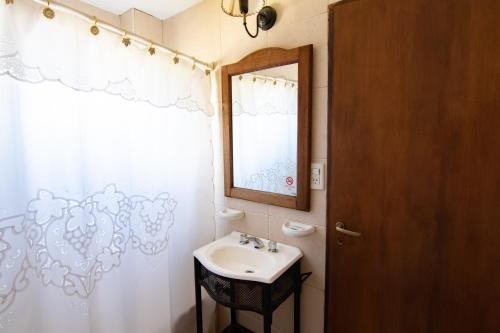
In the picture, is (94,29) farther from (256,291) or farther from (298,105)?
(256,291)

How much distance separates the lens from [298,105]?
1318mm

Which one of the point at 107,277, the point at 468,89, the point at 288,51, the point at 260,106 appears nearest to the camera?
the point at 468,89

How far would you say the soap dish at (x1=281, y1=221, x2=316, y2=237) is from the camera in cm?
132

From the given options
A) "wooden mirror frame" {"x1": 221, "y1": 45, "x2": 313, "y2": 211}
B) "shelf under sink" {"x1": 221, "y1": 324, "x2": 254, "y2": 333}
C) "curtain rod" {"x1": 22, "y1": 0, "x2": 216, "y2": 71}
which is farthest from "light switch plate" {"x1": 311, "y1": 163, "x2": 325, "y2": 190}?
"shelf under sink" {"x1": 221, "y1": 324, "x2": 254, "y2": 333}

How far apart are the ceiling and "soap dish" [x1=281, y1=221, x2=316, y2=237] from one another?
5.10 feet

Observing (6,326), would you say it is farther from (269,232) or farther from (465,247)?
(465,247)

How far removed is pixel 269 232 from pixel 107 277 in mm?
869

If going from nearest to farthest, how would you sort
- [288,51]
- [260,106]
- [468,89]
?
[468,89]
[288,51]
[260,106]

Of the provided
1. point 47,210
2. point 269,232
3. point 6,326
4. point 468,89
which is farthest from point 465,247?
point 6,326

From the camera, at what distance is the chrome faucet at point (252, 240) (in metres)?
1.51

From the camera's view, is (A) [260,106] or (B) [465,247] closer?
(B) [465,247]

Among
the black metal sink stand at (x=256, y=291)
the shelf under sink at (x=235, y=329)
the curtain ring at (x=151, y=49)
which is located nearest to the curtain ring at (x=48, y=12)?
the curtain ring at (x=151, y=49)

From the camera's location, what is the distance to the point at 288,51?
1327mm

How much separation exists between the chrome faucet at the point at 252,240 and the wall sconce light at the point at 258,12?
1.15m
